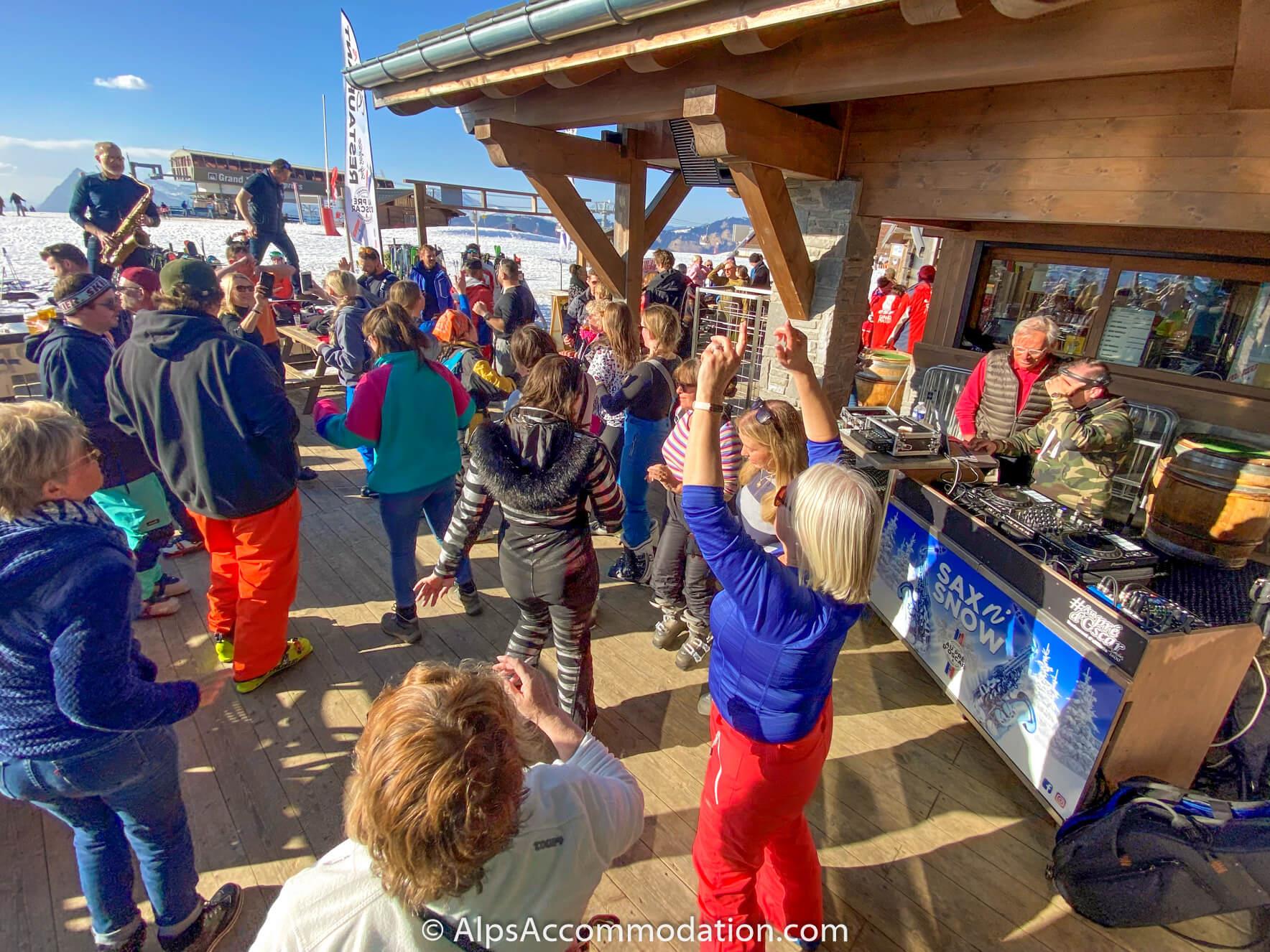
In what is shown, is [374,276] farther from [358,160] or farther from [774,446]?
[774,446]

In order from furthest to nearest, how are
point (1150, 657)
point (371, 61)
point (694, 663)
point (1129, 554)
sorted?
point (371, 61)
point (694, 663)
point (1129, 554)
point (1150, 657)

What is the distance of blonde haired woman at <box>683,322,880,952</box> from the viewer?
4.75 feet

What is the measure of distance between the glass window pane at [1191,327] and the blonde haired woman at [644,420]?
5.08 metres

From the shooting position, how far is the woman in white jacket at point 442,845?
86cm

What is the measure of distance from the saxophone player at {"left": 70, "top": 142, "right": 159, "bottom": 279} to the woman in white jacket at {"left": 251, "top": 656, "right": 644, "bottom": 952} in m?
7.18

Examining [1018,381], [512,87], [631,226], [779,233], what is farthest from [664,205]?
[1018,381]

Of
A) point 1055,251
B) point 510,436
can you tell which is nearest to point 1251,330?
point 1055,251

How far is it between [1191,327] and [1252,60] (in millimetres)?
4281

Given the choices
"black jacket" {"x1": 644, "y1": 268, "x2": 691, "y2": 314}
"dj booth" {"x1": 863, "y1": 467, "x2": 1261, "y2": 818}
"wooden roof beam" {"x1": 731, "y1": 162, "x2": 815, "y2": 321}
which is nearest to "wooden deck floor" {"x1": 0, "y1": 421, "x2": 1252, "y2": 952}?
"dj booth" {"x1": 863, "y1": 467, "x2": 1261, "y2": 818}

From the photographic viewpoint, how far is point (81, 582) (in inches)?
55.9

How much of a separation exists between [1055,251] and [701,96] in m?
5.10

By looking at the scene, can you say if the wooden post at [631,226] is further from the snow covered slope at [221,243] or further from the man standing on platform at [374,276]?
the snow covered slope at [221,243]

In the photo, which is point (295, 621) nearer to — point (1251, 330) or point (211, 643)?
point (211, 643)

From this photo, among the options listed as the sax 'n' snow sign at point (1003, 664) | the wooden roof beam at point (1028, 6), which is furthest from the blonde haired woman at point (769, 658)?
the wooden roof beam at point (1028, 6)
